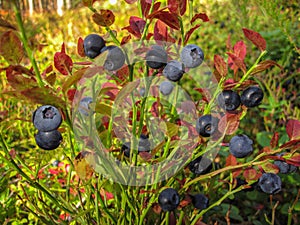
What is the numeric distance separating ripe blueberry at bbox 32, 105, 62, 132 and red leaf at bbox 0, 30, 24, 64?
100mm

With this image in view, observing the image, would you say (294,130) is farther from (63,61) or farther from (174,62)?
(63,61)

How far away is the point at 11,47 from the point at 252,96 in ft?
1.66

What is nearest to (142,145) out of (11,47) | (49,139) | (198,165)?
(198,165)

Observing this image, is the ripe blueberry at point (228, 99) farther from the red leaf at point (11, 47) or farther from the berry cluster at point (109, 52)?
the red leaf at point (11, 47)

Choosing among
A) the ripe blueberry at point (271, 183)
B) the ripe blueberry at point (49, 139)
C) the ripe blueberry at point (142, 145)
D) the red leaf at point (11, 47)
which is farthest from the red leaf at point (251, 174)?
the red leaf at point (11, 47)

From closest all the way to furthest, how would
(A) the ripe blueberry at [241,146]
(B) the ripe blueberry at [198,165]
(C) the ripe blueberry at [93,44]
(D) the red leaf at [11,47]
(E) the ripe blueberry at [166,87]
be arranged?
(D) the red leaf at [11,47] < (C) the ripe blueberry at [93,44] < (A) the ripe blueberry at [241,146] < (B) the ripe blueberry at [198,165] < (E) the ripe blueberry at [166,87]

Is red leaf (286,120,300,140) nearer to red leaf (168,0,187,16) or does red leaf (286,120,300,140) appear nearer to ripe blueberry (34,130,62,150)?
red leaf (168,0,187,16)

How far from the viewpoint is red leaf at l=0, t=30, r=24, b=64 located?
629mm

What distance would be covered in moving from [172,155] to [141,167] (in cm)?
11

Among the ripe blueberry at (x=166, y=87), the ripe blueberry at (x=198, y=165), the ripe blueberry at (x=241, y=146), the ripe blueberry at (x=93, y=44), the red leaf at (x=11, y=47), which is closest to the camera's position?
the red leaf at (x=11, y=47)

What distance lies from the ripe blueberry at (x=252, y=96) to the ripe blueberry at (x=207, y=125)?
0.27 feet

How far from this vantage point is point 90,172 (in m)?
0.81

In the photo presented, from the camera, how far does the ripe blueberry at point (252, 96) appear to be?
33.0 inches

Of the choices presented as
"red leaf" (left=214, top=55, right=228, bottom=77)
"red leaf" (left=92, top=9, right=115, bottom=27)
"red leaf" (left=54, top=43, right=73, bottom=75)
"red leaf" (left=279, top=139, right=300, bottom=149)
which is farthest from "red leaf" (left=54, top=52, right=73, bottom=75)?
"red leaf" (left=279, top=139, right=300, bottom=149)
